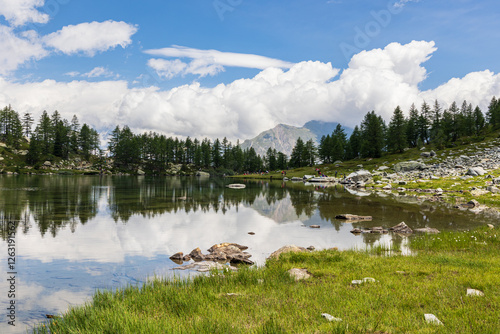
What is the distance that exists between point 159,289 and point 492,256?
15.3 meters

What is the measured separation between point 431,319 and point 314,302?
9.43 feet

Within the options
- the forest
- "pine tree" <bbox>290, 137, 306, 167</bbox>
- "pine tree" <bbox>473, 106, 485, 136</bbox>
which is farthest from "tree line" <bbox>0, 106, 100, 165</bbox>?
"pine tree" <bbox>473, 106, 485, 136</bbox>

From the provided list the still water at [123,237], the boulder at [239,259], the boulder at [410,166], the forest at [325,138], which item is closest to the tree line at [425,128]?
the forest at [325,138]

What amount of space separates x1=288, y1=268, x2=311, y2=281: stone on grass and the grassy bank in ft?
0.99

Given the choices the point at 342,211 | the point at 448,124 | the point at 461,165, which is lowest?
the point at 342,211

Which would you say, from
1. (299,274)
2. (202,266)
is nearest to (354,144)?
(202,266)

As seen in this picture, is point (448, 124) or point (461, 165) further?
point (448, 124)

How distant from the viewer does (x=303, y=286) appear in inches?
397

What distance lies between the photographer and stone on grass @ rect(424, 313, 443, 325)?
6742 mm

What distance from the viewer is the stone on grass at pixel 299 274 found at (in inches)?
450

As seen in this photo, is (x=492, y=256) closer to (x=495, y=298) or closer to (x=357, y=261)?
(x=357, y=261)

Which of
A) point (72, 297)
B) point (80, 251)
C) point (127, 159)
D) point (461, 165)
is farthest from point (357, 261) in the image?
point (127, 159)

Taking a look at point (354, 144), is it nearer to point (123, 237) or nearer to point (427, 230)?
point (427, 230)

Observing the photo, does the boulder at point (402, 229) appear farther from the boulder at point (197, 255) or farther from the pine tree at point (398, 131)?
the pine tree at point (398, 131)
